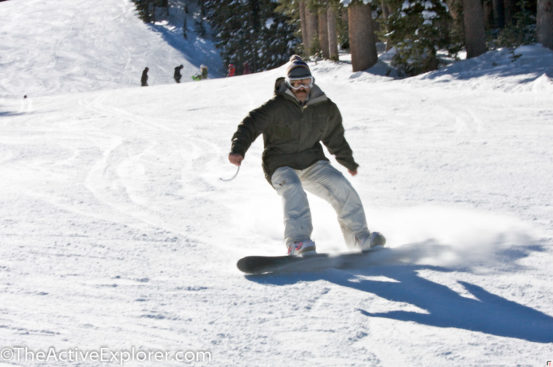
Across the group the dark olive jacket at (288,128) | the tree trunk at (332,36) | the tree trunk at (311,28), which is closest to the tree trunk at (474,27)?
the tree trunk at (332,36)

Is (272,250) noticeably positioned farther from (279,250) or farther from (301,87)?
(301,87)

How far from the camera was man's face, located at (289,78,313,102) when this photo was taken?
16.3ft

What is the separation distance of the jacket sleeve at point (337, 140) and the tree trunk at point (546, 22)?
1228 cm

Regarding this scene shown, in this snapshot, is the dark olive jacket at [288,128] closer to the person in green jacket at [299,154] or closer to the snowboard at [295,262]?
the person in green jacket at [299,154]

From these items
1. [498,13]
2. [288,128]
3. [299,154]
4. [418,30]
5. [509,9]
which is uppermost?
[509,9]

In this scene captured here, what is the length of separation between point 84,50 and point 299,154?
48904mm

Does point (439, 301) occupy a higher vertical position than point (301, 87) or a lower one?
lower

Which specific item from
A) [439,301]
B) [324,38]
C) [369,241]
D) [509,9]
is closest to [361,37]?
[324,38]

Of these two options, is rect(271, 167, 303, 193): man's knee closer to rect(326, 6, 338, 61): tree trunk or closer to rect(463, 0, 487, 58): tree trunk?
rect(463, 0, 487, 58): tree trunk

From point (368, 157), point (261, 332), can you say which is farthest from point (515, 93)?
point (261, 332)

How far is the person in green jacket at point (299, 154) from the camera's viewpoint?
4.91 meters

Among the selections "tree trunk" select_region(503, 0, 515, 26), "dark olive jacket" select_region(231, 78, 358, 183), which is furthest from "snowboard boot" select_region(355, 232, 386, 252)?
"tree trunk" select_region(503, 0, 515, 26)

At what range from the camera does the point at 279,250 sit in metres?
5.38

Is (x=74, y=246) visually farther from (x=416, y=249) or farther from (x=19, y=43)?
(x=19, y=43)
